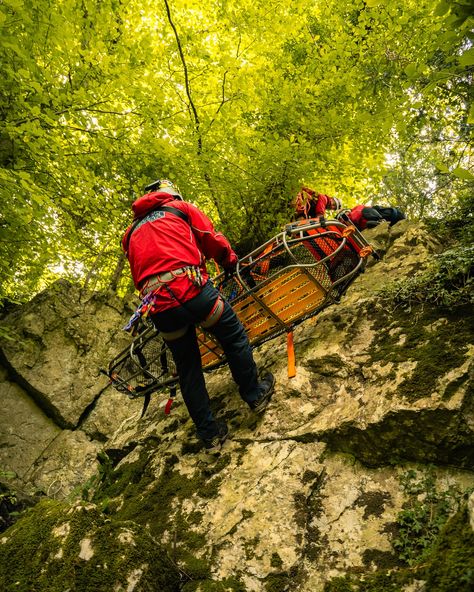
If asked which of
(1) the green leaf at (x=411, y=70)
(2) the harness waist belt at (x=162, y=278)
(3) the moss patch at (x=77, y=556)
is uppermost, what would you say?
(1) the green leaf at (x=411, y=70)

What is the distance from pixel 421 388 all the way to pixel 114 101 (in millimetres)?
7025

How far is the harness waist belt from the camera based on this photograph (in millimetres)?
3420

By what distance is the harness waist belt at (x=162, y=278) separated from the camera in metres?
3.42

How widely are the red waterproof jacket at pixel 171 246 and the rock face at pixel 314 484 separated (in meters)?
1.51

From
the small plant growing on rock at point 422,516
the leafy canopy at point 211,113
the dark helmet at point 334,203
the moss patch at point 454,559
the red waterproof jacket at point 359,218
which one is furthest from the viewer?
the red waterproof jacket at point 359,218

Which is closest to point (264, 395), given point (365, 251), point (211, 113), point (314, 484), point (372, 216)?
point (314, 484)

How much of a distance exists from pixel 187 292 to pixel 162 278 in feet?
0.85

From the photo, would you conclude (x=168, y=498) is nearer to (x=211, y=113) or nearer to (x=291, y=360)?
(x=291, y=360)

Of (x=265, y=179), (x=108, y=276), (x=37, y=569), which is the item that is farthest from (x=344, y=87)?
(x=108, y=276)

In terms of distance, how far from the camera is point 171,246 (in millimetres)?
3543

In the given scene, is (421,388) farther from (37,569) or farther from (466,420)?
(37,569)

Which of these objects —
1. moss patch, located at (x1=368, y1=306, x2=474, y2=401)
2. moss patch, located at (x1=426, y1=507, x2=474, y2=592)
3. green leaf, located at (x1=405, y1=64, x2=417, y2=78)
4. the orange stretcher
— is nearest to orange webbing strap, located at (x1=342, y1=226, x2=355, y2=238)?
the orange stretcher

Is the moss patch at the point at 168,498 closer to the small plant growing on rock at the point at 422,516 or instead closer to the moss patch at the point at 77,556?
the moss patch at the point at 77,556

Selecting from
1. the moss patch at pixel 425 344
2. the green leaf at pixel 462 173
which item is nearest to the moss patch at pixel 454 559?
the moss patch at pixel 425 344
